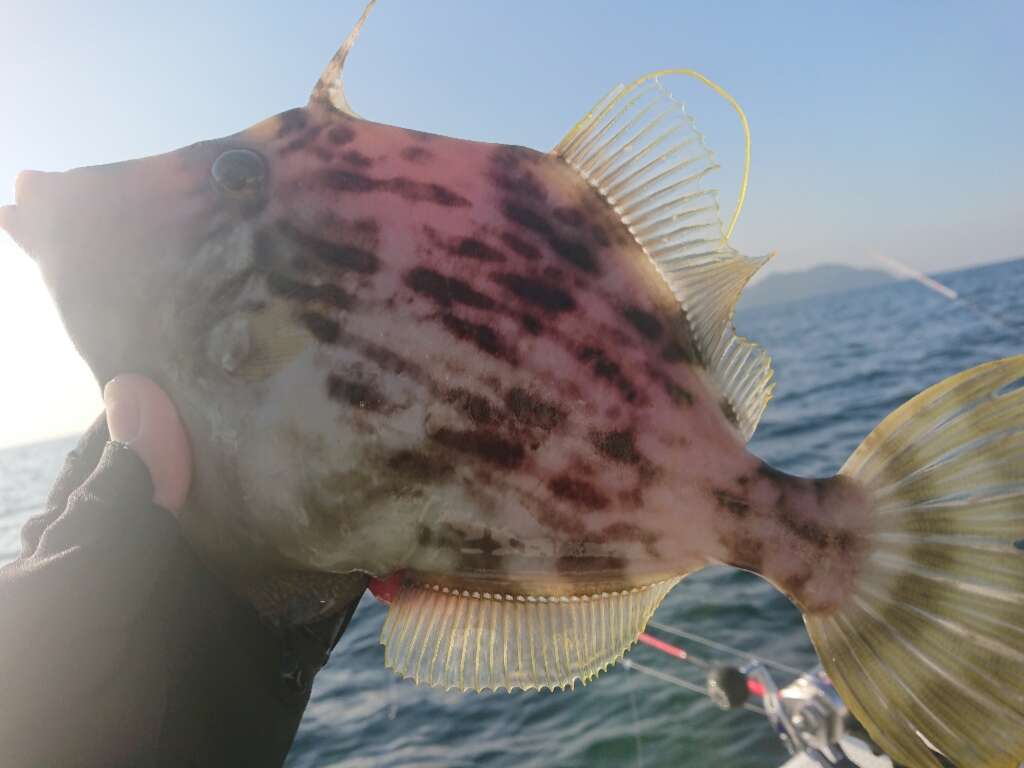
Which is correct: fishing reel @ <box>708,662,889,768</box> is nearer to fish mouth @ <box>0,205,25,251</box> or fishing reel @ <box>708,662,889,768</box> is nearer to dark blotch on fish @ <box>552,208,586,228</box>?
dark blotch on fish @ <box>552,208,586,228</box>

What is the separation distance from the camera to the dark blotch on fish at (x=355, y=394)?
1754 millimetres

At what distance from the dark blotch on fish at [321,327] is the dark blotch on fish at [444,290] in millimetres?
211

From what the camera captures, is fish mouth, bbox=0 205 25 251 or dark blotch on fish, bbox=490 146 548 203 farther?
fish mouth, bbox=0 205 25 251

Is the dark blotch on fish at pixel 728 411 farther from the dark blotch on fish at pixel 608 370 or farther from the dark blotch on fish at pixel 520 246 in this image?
the dark blotch on fish at pixel 520 246

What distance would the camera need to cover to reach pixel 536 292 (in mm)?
1833

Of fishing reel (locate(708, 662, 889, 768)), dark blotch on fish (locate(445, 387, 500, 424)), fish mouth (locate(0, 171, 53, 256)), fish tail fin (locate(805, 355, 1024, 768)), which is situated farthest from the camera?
fishing reel (locate(708, 662, 889, 768))

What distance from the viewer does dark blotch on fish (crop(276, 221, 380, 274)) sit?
1.82 metres

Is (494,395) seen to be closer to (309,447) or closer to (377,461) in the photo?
(377,461)

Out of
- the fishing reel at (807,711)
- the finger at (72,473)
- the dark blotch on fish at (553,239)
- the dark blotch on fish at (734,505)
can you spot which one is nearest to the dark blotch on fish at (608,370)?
the dark blotch on fish at (553,239)

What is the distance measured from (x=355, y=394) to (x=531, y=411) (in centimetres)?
42

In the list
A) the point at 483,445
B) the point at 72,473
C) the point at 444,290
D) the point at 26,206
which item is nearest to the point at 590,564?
the point at 483,445

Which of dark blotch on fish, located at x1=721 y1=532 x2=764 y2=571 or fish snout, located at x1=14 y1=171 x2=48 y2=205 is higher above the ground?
fish snout, located at x1=14 y1=171 x2=48 y2=205

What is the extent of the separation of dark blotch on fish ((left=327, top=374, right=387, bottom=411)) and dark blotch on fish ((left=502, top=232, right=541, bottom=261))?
49 centimetres

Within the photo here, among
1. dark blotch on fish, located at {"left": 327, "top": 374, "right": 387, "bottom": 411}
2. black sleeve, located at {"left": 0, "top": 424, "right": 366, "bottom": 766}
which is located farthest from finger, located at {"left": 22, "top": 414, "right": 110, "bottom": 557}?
Result: dark blotch on fish, located at {"left": 327, "top": 374, "right": 387, "bottom": 411}
